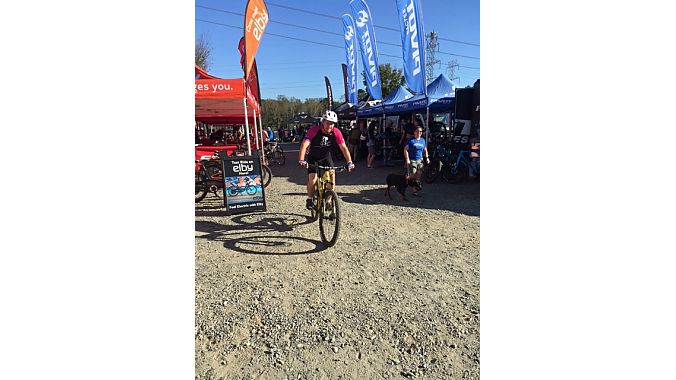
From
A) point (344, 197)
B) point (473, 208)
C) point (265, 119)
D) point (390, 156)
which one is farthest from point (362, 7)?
point (265, 119)

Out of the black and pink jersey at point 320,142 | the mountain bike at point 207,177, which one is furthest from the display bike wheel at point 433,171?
the mountain bike at point 207,177

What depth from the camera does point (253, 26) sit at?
660 centimetres

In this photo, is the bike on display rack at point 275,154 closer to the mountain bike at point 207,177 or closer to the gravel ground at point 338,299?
the mountain bike at point 207,177

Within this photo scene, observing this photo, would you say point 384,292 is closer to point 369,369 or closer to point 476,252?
point 369,369

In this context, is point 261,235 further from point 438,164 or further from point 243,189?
point 438,164

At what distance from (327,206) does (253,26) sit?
422 centimetres

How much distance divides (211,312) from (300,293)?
75 cm

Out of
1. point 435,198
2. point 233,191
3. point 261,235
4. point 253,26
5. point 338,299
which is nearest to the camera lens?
point 338,299

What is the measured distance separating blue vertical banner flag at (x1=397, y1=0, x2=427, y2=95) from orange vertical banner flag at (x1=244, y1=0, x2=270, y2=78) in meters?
4.09

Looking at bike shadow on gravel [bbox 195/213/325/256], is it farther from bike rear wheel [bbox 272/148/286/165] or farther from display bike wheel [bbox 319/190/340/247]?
bike rear wheel [bbox 272/148/286/165]

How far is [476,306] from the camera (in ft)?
9.43

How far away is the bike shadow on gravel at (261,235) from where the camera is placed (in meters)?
4.14

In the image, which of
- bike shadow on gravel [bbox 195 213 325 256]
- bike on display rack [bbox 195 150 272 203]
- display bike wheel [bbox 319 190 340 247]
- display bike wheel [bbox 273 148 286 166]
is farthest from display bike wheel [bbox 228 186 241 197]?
display bike wheel [bbox 273 148 286 166]

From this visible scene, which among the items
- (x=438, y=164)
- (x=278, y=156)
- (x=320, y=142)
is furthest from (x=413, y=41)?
(x=278, y=156)
